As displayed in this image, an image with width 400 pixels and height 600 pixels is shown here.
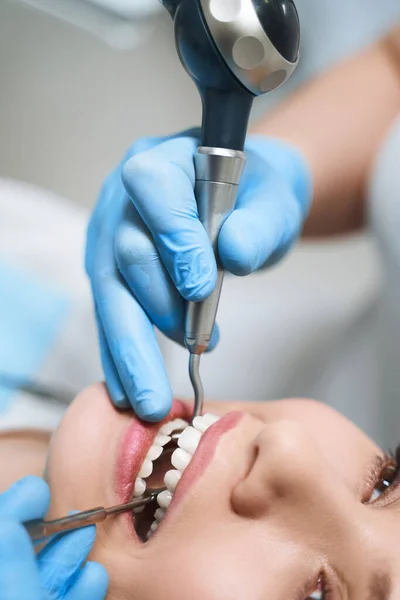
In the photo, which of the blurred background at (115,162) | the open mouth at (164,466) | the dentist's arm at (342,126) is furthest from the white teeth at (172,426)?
the dentist's arm at (342,126)

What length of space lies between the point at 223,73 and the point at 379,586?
584 mm

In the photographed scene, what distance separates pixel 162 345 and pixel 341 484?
61cm

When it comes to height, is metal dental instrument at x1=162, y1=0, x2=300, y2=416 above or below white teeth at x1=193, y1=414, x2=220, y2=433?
above

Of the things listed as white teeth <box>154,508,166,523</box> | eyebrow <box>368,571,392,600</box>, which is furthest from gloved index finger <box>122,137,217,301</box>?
eyebrow <box>368,571,392,600</box>

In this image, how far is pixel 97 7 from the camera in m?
1.60

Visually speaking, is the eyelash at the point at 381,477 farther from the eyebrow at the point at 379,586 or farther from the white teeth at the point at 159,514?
the white teeth at the point at 159,514

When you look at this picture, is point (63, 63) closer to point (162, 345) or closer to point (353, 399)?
point (162, 345)

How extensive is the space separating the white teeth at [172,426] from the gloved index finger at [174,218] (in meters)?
0.18

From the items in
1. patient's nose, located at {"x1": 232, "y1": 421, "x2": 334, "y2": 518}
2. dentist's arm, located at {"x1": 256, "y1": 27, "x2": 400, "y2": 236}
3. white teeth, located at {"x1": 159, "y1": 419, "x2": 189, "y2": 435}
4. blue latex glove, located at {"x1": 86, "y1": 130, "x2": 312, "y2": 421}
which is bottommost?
white teeth, located at {"x1": 159, "y1": 419, "x2": 189, "y2": 435}

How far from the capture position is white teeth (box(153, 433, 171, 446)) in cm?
77

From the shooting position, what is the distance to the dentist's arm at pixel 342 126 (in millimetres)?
1253

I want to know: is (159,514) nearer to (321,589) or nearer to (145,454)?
(145,454)

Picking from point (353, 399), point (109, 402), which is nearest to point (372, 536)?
point (109, 402)

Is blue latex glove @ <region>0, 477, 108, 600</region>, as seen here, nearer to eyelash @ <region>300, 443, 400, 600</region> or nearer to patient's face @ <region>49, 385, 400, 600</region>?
patient's face @ <region>49, 385, 400, 600</region>
